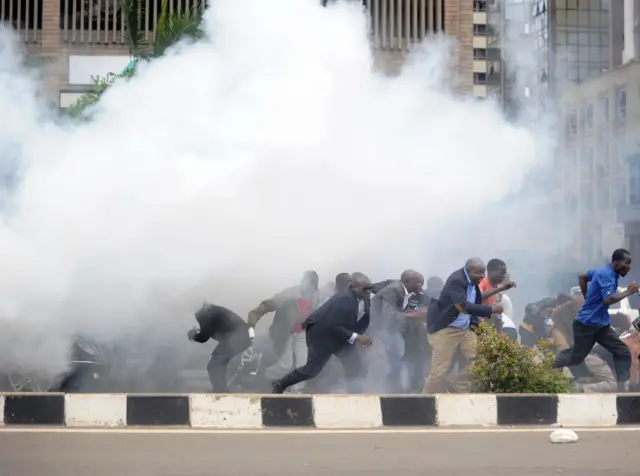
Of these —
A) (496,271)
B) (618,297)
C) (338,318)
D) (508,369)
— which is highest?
(496,271)

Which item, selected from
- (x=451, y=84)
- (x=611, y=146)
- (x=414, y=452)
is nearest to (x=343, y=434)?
(x=414, y=452)

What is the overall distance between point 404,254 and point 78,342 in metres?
4.67

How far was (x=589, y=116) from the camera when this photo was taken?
20312mm

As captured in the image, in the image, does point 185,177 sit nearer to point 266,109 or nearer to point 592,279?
point 266,109

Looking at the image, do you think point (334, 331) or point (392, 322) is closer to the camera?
point (334, 331)

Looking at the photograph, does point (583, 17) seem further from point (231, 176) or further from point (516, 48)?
point (231, 176)

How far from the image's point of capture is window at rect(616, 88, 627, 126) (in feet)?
65.1

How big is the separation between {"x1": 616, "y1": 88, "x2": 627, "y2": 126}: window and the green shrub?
36.9 ft

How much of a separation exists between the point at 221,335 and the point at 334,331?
141cm

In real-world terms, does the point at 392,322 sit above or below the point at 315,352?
above

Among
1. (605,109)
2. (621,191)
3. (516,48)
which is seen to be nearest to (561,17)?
(516,48)

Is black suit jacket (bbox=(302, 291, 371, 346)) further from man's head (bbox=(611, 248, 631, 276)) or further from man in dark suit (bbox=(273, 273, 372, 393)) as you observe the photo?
man's head (bbox=(611, 248, 631, 276))

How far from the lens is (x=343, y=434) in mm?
8555

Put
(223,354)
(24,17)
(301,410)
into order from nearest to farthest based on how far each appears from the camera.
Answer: (301,410) < (223,354) < (24,17)
